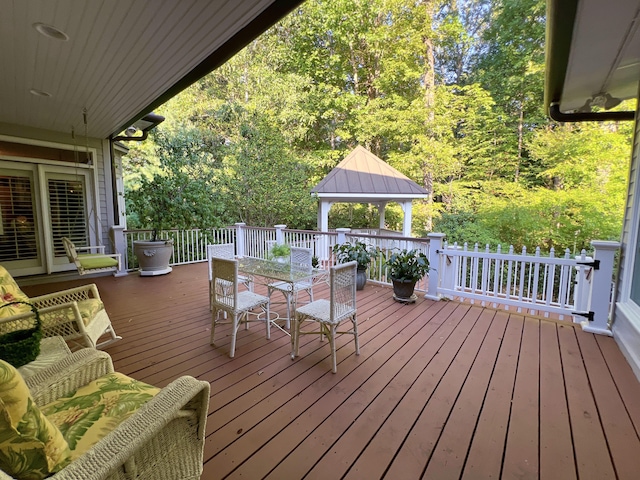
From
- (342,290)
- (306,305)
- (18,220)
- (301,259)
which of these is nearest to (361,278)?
(301,259)

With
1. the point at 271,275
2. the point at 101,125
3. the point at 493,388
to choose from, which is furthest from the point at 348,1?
the point at 493,388

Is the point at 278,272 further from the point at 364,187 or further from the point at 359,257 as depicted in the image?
the point at 364,187

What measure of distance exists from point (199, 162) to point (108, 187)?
4.40m

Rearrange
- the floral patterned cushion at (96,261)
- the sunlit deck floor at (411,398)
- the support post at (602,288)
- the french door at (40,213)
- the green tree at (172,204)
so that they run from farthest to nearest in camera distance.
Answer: the green tree at (172,204), the french door at (40,213), the floral patterned cushion at (96,261), the support post at (602,288), the sunlit deck floor at (411,398)

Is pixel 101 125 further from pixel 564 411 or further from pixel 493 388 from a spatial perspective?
pixel 564 411

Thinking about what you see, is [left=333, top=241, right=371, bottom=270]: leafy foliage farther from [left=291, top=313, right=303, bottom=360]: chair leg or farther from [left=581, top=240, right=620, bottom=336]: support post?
[left=581, top=240, right=620, bottom=336]: support post

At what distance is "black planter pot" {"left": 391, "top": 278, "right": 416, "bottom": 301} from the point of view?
4.40 meters

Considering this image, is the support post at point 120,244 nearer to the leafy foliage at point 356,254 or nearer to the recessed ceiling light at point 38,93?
the recessed ceiling light at point 38,93

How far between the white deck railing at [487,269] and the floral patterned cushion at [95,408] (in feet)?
9.67

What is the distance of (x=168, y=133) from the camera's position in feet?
34.1

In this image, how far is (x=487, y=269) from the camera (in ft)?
13.8

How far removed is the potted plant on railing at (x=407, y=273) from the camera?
439 cm

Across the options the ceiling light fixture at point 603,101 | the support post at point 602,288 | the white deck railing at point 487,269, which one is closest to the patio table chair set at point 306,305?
the white deck railing at point 487,269

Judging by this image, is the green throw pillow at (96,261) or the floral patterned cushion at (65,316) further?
the green throw pillow at (96,261)
